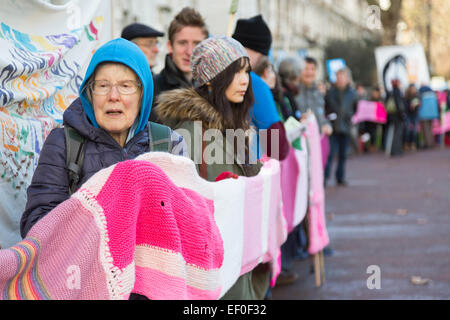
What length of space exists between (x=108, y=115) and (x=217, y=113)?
1186mm

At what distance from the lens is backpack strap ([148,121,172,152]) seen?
2.83m

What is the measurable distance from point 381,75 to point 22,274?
25.1 meters

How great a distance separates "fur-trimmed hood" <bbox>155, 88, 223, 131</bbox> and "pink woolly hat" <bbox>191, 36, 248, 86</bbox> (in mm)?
131

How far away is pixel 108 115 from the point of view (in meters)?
2.69

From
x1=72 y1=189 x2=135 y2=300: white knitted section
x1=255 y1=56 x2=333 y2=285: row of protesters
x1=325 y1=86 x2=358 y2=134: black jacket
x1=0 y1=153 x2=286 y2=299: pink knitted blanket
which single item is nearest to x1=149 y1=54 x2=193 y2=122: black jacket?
x1=255 y1=56 x2=333 y2=285: row of protesters

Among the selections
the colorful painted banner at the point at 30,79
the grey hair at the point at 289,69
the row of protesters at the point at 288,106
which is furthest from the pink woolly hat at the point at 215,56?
the grey hair at the point at 289,69

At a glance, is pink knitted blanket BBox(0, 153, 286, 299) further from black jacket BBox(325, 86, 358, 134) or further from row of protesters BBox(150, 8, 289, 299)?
black jacket BBox(325, 86, 358, 134)

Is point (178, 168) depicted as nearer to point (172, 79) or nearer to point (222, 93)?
point (222, 93)

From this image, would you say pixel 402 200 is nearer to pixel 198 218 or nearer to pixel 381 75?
pixel 198 218

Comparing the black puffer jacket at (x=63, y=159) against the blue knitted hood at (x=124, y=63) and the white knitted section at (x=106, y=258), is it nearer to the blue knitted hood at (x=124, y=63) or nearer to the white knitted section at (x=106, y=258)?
the blue knitted hood at (x=124, y=63)

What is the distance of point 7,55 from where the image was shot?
3072 millimetres

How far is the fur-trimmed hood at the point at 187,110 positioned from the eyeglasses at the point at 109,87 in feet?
3.50

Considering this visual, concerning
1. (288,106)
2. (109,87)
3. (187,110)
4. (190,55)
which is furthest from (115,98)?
(288,106)
